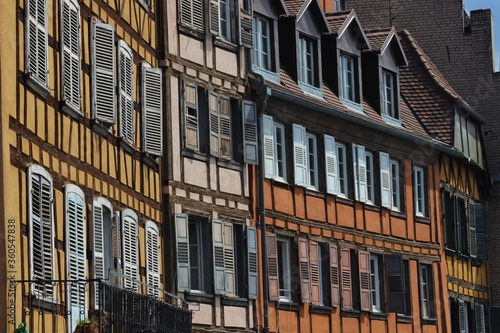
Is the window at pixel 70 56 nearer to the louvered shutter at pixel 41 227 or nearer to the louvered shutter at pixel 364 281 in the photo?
the louvered shutter at pixel 41 227

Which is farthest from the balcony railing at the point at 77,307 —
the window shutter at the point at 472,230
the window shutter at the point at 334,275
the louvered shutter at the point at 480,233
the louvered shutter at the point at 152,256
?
the louvered shutter at the point at 480,233

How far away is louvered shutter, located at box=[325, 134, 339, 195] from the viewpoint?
37.2 metres

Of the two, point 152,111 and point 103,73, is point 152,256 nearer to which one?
point 152,111

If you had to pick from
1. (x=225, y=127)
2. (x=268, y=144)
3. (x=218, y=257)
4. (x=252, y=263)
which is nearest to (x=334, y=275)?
(x=268, y=144)

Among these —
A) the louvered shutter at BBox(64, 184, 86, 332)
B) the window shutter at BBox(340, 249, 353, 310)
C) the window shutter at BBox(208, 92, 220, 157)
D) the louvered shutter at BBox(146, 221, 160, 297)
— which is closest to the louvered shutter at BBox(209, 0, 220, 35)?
the window shutter at BBox(208, 92, 220, 157)

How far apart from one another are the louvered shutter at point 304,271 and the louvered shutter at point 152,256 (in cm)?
699

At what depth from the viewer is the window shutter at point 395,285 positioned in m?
39.8

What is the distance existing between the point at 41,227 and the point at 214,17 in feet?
40.5

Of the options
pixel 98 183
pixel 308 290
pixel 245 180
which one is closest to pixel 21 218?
pixel 98 183

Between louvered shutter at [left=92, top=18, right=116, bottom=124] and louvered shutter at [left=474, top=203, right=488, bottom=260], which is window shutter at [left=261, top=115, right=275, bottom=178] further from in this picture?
louvered shutter at [left=474, top=203, right=488, bottom=260]

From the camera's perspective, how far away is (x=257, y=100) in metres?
34.0

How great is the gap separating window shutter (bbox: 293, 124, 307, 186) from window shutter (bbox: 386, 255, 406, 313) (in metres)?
4.67

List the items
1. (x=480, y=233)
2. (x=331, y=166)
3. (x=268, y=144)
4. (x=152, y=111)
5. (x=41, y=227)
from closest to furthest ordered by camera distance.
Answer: (x=41, y=227) < (x=152, y=111) < (x=268, y=144) < (x=331, y=166) < (x=480, y=233)

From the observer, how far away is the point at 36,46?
21.2 meters
